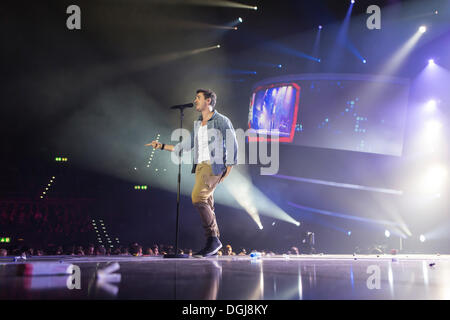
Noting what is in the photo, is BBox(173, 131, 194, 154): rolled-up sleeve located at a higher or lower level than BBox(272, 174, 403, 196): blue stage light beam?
lower

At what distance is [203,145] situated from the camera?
12.0 ft

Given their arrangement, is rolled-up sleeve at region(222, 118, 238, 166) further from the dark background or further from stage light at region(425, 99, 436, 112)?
stage light at region(425, 99, 436, 112)

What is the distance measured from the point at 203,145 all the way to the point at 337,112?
577 cm

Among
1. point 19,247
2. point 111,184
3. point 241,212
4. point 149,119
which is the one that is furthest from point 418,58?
point 19,247

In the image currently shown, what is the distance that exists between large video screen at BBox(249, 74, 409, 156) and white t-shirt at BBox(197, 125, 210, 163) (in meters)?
5.37

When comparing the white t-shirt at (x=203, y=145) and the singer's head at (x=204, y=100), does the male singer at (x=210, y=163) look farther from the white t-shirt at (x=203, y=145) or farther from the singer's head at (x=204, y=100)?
the singer's head at (x=204, y=100)

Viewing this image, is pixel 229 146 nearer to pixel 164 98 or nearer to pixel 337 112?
pixel 337 112

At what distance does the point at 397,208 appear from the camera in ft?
29.8

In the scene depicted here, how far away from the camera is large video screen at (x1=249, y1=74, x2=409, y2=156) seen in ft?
27.6

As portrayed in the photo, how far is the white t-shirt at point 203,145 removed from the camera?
3613 mm

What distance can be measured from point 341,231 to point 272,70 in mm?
4619

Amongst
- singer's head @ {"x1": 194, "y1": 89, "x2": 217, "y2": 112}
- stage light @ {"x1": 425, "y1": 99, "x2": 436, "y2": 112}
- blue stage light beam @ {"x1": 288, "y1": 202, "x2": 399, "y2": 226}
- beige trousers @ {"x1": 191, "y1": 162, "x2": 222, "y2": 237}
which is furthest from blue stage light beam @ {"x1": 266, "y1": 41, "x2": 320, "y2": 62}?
beige trousers @ {"x1": 191, "y1": 162, "x2": 222, "y2": 237}

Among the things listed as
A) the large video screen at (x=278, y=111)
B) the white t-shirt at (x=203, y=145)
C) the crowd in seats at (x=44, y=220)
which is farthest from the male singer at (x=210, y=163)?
the crowd in seats at (x=44, y=220)

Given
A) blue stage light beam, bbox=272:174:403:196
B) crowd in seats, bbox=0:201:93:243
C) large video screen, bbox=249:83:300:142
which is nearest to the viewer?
crowd in seats, bbox=0:201:93:243
